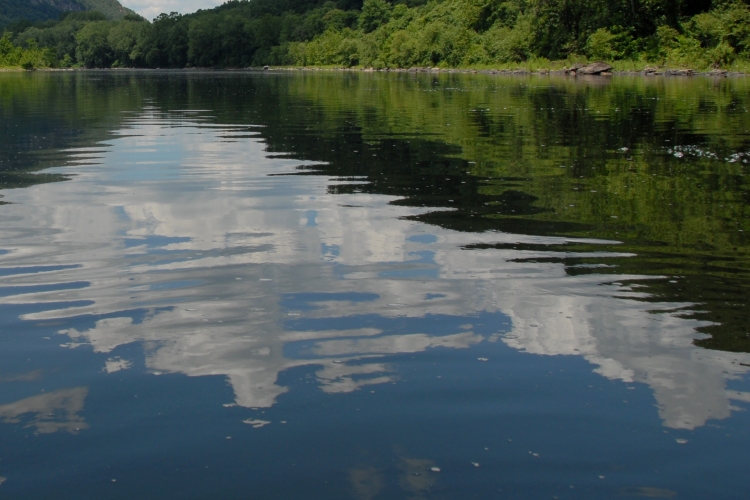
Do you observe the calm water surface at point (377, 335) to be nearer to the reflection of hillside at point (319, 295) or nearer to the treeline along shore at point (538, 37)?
the reflection of hillside at point (319, 295)

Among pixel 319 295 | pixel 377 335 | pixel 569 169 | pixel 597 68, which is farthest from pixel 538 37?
pixel 377 335

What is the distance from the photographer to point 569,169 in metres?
14.5

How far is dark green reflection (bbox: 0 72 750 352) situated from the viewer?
8125mm

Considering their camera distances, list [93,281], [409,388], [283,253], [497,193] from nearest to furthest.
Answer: [409,388] < [93,281] < [283,253] < [497,193]

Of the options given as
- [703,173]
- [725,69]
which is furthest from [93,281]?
[725,69]

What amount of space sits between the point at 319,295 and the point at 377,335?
112cm

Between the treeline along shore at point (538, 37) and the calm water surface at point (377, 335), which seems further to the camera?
the treeline along shore at point (538, 37)

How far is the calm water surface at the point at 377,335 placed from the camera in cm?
428

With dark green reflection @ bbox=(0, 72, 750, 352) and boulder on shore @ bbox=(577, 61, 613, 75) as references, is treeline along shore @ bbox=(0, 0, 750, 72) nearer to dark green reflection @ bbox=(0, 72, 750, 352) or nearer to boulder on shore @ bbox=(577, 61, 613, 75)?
boulder on shore @ bbox=(577, 61, 613, 75)

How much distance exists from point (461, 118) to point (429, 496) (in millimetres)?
22692

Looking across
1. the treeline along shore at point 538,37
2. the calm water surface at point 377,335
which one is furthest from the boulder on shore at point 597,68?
the calm water surface at point 377,335

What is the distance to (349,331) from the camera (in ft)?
20.6

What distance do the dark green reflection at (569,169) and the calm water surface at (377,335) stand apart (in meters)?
0.07

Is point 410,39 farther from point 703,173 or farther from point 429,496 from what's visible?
point 429,496
